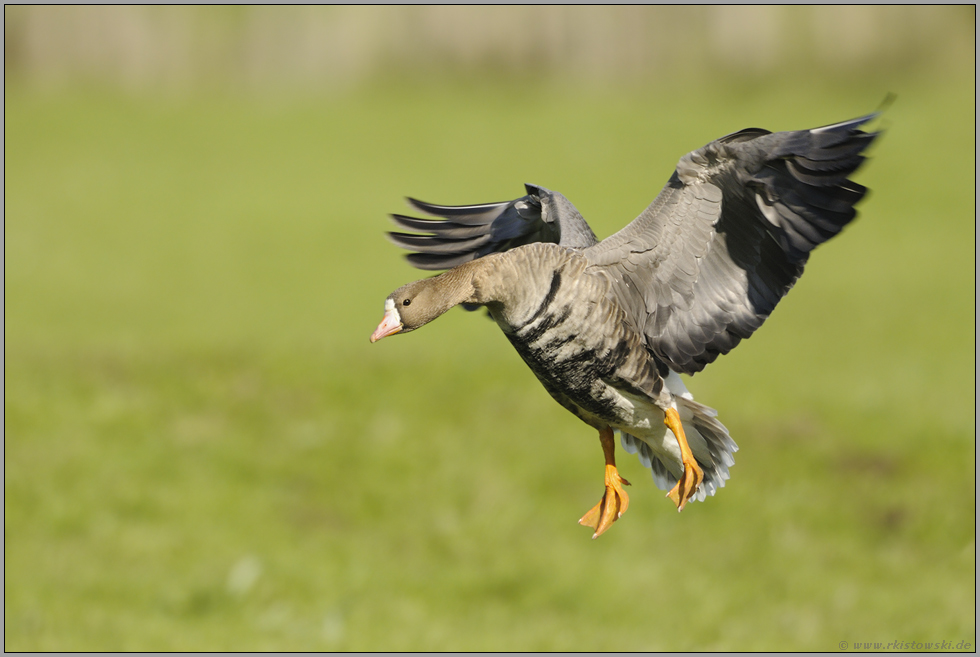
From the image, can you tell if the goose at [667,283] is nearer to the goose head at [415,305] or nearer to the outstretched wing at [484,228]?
the goose head at [415,305]

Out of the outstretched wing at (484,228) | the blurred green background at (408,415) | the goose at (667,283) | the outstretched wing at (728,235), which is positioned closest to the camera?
the goose at (667,283)

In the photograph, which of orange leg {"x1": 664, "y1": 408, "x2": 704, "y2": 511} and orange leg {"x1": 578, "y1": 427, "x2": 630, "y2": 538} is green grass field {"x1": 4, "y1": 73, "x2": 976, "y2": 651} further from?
orange leg {"x1": 664, "y1": 408, "x2": 704, "y2": 511}

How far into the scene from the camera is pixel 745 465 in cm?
1257

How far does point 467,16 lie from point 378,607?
1666 cm

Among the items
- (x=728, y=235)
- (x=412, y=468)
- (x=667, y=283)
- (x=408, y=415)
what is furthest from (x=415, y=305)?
(x=408, y=415)

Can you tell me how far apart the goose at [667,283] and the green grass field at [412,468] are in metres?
3.88

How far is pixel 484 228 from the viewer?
4809mm

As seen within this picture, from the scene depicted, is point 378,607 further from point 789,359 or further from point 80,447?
point 789,359

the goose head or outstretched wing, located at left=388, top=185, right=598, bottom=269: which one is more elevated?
outstretched wing, located at left=388, top=185, right=598, bottom=269

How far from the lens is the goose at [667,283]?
12.1 feet

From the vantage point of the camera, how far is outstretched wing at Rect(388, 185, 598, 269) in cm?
460

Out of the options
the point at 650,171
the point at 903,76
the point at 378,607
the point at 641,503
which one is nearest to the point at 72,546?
the point at 378,607

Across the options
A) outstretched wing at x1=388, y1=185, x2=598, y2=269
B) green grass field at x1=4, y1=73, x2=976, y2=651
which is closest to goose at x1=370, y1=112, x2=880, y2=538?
outstretched wing at x1=388, y1=185, x2=598, y2=269

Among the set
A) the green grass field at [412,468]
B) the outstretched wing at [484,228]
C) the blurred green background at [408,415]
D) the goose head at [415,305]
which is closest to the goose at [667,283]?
the goose head at [415,305]
